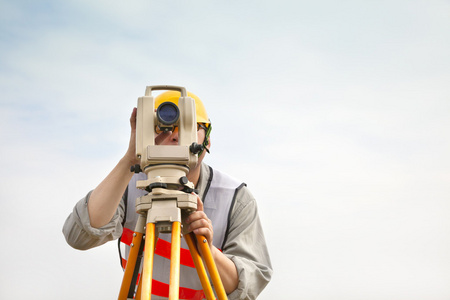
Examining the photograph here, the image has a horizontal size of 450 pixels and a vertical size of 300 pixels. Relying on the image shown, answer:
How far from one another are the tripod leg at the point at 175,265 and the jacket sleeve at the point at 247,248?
85 centimetres

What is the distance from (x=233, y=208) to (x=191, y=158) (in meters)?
1.15

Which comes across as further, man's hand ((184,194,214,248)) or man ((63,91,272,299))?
man ((63,91,272,299))

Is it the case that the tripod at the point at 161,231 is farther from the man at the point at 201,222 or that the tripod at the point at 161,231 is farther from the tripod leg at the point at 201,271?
the man at the point at 201,222

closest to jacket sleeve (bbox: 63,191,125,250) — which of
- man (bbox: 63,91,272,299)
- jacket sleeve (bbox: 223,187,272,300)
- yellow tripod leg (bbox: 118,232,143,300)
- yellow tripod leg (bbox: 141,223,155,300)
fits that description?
Result: man (bbox: 63,91,272,299)

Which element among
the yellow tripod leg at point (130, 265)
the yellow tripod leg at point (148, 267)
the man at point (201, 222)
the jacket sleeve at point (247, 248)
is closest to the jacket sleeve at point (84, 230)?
the man at point (201, 222)

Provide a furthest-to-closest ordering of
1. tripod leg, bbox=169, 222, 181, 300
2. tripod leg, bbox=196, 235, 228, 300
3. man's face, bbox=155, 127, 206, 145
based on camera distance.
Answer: man's face, bbox=155, 127, 206, 145 → tripod leg, bbox=196, 235, 228, 300 → tripod leg, bbox=169, 222, 181, 300

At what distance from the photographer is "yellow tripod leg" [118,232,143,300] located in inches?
90.4

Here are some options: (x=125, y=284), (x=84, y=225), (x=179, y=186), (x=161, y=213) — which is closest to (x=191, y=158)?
(x=179, y=186)

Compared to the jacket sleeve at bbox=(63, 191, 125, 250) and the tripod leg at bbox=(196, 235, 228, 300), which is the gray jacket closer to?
the jacket sleeve at bbox=(63, 191, 125, 250)

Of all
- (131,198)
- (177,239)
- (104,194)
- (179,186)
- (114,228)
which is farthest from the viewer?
(131,198)

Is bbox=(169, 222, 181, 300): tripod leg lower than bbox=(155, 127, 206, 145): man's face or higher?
lower

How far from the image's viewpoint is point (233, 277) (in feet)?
8.98

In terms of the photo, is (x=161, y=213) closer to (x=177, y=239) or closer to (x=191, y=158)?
(x=177, y=239)

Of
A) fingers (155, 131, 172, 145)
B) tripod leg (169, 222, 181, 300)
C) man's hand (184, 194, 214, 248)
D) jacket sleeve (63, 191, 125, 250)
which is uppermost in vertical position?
fingers (155, 131, 172, 145)
